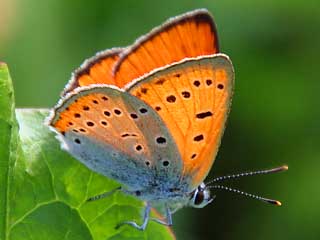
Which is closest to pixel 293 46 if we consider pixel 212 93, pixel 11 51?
pixel 11 51

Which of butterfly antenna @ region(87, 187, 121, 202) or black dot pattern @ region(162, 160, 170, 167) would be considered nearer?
butterfly antenna @ region(87, 187, 121, 202)

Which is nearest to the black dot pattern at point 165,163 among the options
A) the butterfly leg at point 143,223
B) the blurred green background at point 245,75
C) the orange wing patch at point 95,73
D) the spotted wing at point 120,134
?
the spotted wing at point 120,134

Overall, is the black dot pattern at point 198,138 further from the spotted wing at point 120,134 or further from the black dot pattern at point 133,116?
the black dot pattern at point 133,116

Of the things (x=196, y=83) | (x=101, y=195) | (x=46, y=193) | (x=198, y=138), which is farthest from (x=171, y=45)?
(x=46, y=193)

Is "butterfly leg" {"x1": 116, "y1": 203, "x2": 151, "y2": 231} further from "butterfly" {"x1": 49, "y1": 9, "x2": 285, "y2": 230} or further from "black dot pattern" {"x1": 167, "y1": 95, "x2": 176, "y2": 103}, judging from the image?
"black dot pattern" {"x1": 167, "y1": 95, "x2": 176, "y2": 103}

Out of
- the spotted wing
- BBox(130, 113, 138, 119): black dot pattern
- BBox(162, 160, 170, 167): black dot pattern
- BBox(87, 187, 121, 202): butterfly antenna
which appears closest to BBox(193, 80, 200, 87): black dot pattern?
the spotted wing

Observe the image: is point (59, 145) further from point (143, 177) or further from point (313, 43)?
point (313, 43)
